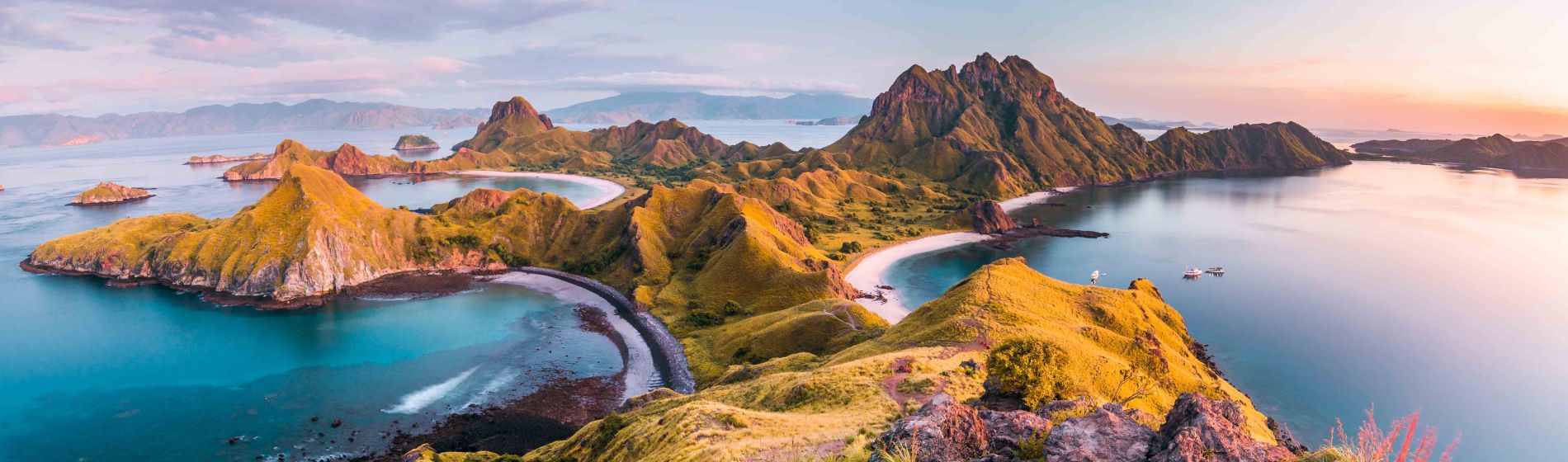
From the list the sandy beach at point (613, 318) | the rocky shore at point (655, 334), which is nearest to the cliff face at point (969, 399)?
the rocky shore at point (655, 334)

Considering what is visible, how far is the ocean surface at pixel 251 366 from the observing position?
82.1 meters

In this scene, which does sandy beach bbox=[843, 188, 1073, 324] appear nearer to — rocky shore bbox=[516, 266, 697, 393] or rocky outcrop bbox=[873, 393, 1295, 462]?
rocky shore bbox=[516, 266, 697, 393]

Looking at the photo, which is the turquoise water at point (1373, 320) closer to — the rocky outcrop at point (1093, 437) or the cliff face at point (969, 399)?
the cliff face at point (969, 399)

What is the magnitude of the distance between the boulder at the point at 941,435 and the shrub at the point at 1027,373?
17.3 metres

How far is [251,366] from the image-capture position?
342 ft

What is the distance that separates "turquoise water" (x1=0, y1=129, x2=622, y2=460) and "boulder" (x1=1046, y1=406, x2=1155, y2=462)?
84.2m

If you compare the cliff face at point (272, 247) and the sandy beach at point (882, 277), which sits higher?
the cliff face at point (272, 247)

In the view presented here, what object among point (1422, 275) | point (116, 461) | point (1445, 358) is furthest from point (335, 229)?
point (1422, 275)

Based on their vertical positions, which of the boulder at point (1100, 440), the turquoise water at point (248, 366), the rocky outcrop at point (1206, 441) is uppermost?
the rocky outcrop at point (1206, 441)

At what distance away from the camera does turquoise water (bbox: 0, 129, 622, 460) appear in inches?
3238

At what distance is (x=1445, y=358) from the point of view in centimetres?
10694

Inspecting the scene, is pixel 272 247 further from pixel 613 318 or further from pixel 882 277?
pixel 882 277

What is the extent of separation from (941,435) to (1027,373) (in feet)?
68.3

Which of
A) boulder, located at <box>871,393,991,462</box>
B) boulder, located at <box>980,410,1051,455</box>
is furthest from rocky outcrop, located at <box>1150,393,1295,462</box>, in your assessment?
boulder, located at <box>871,393,991,462</box>
